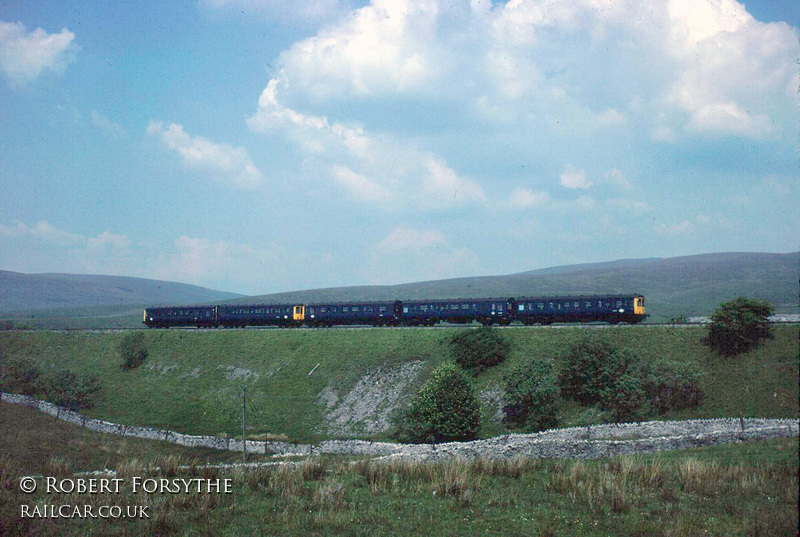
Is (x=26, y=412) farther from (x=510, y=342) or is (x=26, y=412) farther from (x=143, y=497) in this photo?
(x=510, y=342)

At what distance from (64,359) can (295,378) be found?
37690 millimetres

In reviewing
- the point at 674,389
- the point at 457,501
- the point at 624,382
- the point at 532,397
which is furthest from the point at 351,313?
the point at 457,501

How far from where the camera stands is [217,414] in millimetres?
47469

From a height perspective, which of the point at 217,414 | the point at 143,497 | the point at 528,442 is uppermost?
the point at 143,497

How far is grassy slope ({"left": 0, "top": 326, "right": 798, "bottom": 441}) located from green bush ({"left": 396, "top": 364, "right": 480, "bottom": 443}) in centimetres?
296

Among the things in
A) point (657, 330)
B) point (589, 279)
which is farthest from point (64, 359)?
point (589, 279)

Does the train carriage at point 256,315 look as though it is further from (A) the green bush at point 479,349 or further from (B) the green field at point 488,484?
(A) the green bush at point 479,349

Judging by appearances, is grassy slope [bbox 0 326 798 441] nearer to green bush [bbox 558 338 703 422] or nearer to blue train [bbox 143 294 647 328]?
green bush [bbox 558 338 703 422]

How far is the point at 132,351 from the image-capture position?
6278 cm

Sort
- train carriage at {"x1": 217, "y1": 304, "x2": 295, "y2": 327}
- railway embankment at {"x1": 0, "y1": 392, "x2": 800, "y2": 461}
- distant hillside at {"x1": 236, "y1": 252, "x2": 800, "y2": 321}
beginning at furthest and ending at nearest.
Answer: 1. distant hillside at {"x1": 236, "y1": 252, "x2": 800, "y2": 321}
2. train carriage at {"x1": 217, "y1": 304, "x2": 295, "y2": 327}
3. railway embankment at {"x1": 0, "y1": 392, "x2": 800, "y2": 461}

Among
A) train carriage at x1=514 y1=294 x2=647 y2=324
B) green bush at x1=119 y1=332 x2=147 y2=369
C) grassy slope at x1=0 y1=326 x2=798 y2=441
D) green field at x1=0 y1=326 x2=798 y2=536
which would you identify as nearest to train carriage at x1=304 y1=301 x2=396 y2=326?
grassy slope at x1=0 y1=326 x2=798 y2=441

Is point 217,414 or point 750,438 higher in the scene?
point 750,438

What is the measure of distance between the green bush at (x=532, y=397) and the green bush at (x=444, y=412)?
3422 millimetres

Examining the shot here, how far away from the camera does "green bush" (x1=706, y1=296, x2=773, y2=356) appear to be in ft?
125
